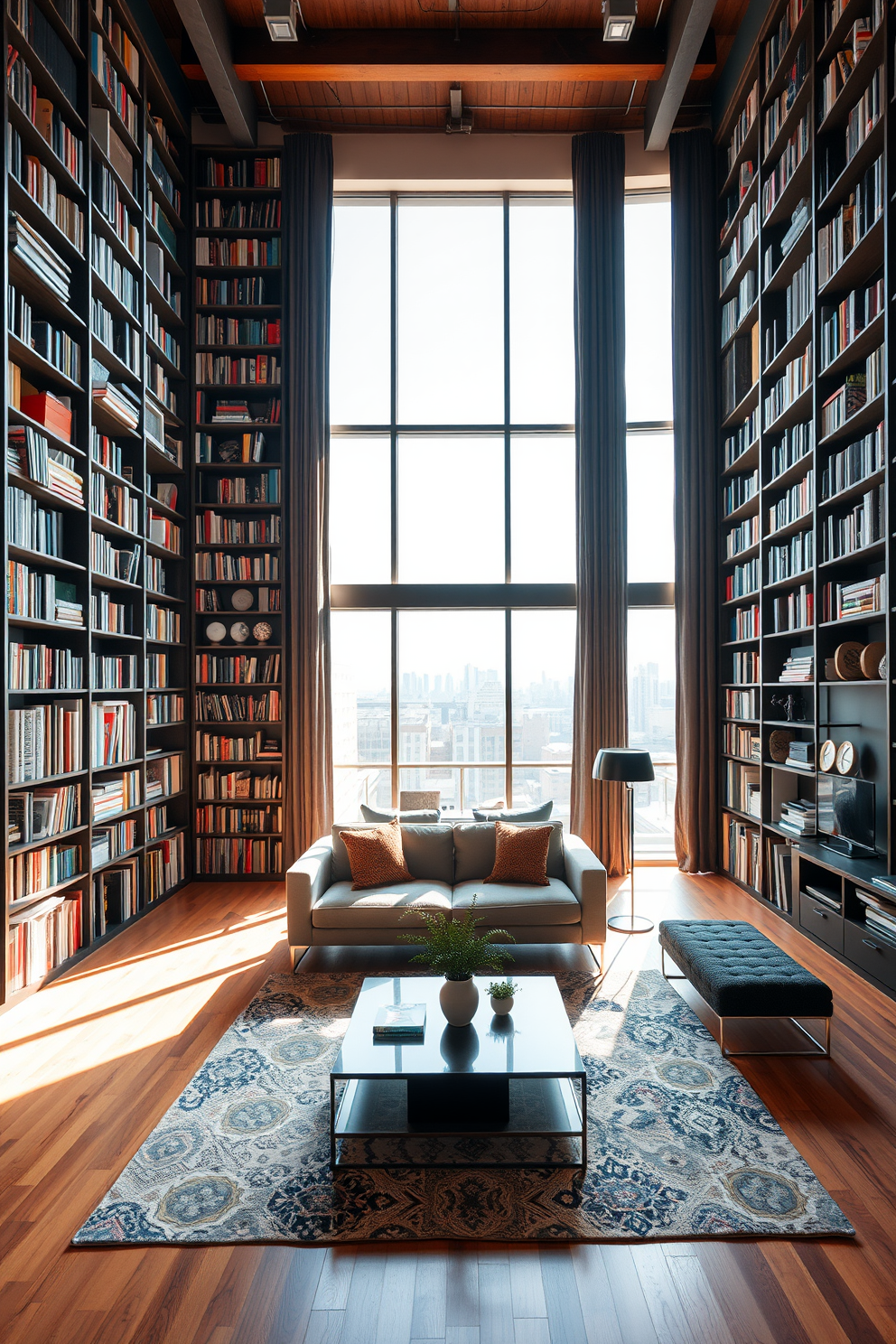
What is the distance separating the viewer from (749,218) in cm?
559

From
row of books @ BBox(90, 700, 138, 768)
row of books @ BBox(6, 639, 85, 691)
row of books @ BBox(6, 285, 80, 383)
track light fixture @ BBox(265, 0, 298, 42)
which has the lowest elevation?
row of books @ BBox(90, 700, 138, 768)

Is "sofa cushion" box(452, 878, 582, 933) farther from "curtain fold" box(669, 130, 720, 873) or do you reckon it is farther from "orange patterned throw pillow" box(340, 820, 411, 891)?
"curtain fold" box(669, 130, 720, 873)

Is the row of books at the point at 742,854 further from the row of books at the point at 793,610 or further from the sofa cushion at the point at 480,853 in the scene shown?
the sofa cushion at the point at 480,853

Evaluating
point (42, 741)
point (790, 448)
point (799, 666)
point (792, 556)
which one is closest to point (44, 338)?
point (42, 741)

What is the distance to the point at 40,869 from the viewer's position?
3.95 m

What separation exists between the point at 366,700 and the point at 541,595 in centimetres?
174

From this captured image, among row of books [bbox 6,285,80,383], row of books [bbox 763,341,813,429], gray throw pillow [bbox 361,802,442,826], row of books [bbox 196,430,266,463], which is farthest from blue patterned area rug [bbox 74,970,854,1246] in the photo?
row of books [bbox 196,430,266,463]

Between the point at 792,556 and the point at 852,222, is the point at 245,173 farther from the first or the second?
the point at 792,556

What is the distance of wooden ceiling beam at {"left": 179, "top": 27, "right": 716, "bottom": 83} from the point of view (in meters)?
5.55

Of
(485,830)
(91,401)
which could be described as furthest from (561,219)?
(485,830)

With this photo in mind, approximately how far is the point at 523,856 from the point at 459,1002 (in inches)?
69.4

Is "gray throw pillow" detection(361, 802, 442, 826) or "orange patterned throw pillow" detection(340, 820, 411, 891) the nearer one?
"orange patterned throw pillow" detection(340, 820, 411, 891)

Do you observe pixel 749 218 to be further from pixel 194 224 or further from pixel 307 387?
pixel 194 224

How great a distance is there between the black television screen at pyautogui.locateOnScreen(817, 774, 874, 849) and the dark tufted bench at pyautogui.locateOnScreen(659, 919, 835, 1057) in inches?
38.0
